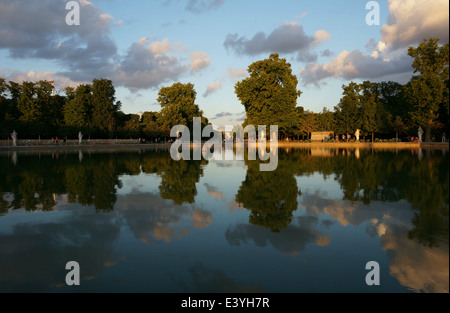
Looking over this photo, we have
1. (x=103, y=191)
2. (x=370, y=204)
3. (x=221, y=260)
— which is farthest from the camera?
(x=103, y=191)

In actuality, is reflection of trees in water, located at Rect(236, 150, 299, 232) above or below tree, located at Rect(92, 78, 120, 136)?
below

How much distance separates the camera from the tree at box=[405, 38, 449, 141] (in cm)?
4769

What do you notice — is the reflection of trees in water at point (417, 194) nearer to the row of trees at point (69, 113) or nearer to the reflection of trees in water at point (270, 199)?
the reflection of trees in water at point (270, 199)

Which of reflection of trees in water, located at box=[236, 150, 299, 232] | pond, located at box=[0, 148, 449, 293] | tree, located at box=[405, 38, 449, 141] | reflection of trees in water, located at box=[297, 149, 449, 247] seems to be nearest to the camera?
pond, located at box=[0, 148, 449, 293]

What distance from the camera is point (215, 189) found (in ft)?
40.9

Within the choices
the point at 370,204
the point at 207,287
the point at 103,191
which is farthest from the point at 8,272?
the point at 370,204

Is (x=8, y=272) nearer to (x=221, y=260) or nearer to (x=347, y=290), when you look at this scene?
(x=221, y=260)

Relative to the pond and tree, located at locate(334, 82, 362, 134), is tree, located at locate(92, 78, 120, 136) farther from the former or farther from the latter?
the pond

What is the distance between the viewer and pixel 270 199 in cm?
1016

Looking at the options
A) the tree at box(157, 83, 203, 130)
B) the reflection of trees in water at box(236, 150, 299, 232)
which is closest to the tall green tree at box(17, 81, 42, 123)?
A: the tree at box(157, 83, 203, 130)

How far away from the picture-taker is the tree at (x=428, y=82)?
156 ft

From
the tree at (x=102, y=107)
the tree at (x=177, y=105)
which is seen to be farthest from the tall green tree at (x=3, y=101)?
the tree at (x=177, y=105)

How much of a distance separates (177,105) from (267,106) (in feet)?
98.6
